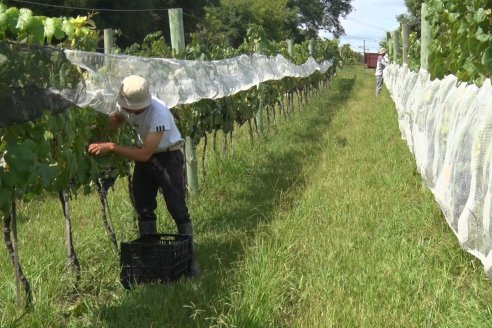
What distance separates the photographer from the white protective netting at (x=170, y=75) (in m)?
3.54

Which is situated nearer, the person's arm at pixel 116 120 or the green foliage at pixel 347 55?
the person's arm at pixel 116 120

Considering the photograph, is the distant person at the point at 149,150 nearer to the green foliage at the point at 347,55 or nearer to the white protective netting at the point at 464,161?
the white protective netting at the point at 464,161

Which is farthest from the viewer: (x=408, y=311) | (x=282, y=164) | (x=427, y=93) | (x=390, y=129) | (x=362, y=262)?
(x=390, y=129)

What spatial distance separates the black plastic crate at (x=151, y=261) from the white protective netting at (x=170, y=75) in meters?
0.86

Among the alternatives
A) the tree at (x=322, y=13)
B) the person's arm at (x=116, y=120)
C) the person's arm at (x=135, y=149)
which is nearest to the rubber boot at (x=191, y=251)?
the person's arm at (x=135, y=149)

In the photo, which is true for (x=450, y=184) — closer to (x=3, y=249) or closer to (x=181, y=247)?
(x=181, y=247)

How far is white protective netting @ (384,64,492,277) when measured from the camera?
289 centimetres

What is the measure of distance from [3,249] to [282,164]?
12.3ft

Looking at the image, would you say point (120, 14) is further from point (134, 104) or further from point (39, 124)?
point (39, 124)

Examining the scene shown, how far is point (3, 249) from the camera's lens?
4594 mm

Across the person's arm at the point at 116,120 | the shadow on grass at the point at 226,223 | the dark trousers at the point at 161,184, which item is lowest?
the shadow on grass at the point at 226,223

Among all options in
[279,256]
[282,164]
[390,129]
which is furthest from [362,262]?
[390,129]

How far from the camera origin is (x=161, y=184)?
4.01m

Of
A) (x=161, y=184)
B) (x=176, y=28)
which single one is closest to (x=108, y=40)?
(x=176, y=28)
